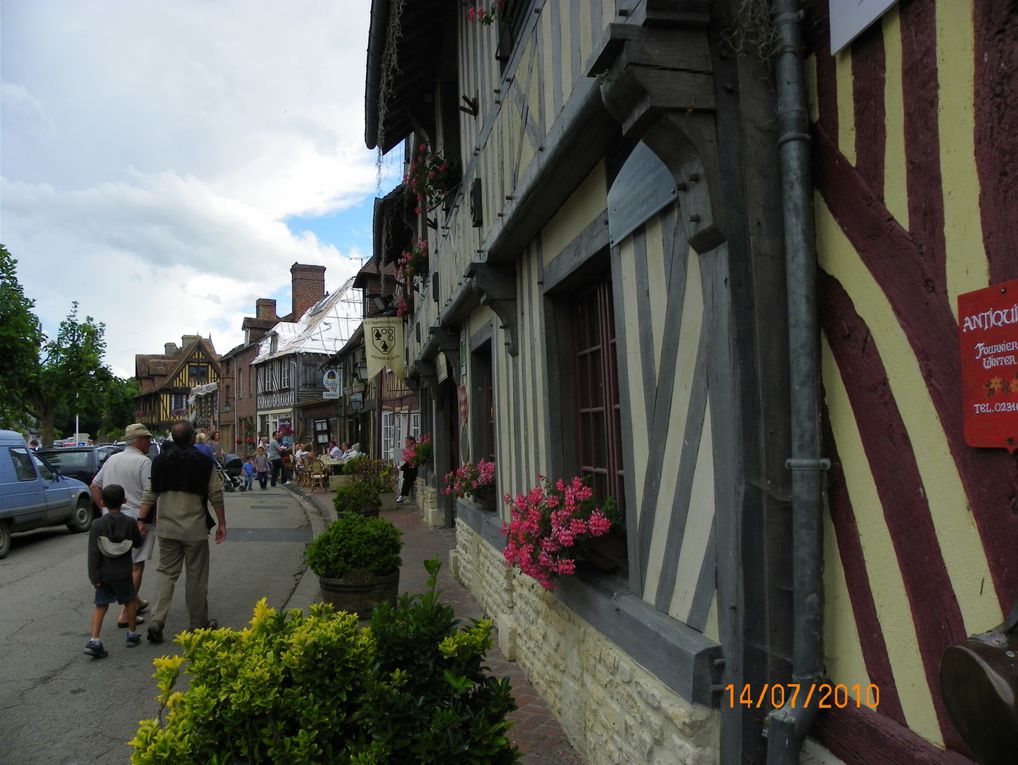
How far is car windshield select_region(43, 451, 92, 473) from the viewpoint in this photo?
1581 cm

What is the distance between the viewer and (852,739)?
2092mm

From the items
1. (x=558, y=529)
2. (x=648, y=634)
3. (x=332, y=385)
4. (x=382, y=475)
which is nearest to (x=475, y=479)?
(x=558, y=529)

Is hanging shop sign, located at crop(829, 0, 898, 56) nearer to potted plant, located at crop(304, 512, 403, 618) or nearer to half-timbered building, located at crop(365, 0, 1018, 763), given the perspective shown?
half-timbered building, located at crop(365, 0, 1018, 763)

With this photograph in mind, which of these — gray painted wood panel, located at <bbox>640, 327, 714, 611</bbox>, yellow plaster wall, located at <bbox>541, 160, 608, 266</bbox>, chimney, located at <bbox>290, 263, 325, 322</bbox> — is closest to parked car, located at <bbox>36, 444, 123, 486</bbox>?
yellow plaster wall, located at <bbox>541, 160, 608, 266</bbox>

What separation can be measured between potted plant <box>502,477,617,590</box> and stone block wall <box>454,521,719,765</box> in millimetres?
402

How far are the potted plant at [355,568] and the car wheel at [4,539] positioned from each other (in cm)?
716

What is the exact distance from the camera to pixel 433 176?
798 cm

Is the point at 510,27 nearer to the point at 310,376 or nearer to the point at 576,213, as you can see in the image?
the point at 576,213

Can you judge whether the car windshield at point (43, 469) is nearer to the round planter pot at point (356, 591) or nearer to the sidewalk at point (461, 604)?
the sidewalk at point (461, 604)

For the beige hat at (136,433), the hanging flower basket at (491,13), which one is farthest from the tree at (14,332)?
the hanging flower basket at (491,13)

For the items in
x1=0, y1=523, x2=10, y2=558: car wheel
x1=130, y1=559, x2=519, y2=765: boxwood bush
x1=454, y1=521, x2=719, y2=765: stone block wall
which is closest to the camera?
x1=130, y1=559, x2=519, y2=765: boxwood bush

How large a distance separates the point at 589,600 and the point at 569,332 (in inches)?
66.5

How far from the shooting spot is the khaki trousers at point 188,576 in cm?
597

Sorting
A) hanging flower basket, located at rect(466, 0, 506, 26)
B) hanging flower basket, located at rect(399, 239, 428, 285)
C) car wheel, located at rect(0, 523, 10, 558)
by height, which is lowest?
car wheel, located at rect(0, 523, 10, 558)
